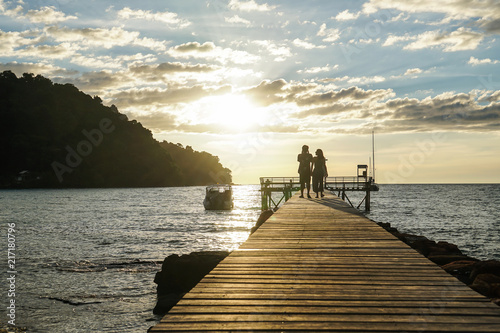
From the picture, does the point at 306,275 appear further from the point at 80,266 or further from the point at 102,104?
the point at 102,104

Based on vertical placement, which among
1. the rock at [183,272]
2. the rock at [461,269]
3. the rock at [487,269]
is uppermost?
the rock at [487,269]

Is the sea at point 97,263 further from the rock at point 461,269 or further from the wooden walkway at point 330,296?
the rock at point 461,269

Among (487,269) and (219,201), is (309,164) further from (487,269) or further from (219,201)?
(219,201)

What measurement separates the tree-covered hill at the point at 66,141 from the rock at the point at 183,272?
13282 cm

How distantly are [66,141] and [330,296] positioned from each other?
151 meters

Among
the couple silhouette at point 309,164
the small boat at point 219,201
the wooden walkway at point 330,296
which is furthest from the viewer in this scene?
the small boat at point 219,201

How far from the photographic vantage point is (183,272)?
1348 centimetres

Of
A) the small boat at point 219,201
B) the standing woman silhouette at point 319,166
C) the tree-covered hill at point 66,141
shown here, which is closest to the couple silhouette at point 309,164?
the standing woman silhouette at point 319,166

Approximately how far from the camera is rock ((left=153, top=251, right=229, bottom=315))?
13.1 meters

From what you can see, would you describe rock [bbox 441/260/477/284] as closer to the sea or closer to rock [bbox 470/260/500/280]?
rock [bbox 470/260/500/280]

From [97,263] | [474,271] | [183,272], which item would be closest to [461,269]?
[474,271]

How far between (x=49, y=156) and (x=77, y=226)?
105535mm

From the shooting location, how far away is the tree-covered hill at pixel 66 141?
131625 millimetres

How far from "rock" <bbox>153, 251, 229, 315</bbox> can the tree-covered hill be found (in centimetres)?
13282
